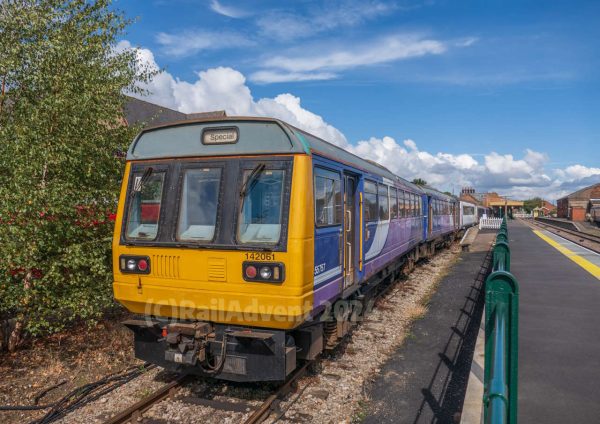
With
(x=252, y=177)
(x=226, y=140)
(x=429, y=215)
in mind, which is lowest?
(x=429, y=215)

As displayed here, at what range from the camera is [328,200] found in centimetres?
579

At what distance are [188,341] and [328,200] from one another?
241cm

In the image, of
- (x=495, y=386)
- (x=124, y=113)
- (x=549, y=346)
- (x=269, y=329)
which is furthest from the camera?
(x=124, y=113)

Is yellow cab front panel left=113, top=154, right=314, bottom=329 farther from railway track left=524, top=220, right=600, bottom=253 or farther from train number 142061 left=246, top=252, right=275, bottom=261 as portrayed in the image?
railway track left=524, top=220, right=600, bottom=253

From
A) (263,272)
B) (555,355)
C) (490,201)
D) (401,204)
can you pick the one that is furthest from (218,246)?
(490,201)

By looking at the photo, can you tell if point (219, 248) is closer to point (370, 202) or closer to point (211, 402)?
point (211, 402)

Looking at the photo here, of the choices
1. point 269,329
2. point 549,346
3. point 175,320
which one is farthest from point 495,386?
point 549,346

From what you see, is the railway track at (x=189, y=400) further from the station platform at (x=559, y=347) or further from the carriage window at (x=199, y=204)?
the station platform at (x=559, y=347)

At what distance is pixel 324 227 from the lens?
18.1 ft

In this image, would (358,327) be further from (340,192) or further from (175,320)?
(175,320)

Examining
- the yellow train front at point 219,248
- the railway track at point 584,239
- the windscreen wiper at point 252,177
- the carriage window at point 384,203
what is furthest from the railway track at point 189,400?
the railway track at point 584,239

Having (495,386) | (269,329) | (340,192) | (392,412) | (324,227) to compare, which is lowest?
(392,412)

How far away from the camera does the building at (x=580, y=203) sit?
8031 cm

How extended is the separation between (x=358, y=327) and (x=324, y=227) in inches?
146
